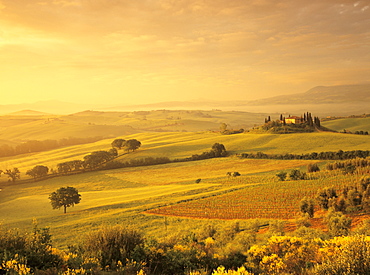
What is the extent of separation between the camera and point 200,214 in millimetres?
34219

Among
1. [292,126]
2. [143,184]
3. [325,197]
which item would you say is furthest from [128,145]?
[325,197]

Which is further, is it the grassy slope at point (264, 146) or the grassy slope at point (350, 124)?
the grassy slope at point (350, 124)

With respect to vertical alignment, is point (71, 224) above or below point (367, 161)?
below

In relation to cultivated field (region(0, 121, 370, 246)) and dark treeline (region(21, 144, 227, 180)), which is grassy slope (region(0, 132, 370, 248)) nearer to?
cultivated field (region(0, 121, 370, 246))

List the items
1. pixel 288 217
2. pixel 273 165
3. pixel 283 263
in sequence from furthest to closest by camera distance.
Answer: pixel 273 165
pixel 288 217
pixel 283 263

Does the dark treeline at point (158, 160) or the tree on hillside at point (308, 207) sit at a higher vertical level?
the tree on hillside at point (308, 207)

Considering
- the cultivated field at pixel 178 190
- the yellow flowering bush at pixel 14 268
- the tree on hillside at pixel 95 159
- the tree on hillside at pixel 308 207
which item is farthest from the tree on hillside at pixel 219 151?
the yellow flowering bush at pixel 14 268

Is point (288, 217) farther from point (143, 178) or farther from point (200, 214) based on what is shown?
point (143, 178)

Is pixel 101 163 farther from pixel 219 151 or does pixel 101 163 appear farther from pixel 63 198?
pixel 63 198

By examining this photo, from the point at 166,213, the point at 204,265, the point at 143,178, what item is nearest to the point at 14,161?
the point at 143,178

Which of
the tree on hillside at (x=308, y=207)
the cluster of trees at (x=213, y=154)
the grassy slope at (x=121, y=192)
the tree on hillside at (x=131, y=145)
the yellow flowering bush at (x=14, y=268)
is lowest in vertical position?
the grassy slope at (x=121, y=192)

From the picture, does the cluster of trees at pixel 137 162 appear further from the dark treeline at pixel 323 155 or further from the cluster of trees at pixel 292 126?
the cluster of trees at pixel 292 126

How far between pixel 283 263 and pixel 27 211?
5946cm

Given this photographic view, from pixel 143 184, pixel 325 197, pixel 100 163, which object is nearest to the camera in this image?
pixel 325 197
